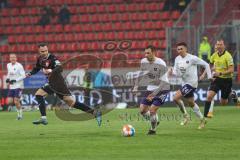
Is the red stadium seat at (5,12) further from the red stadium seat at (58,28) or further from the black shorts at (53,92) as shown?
the black shorts at (53,92)

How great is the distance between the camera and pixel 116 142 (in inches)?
557

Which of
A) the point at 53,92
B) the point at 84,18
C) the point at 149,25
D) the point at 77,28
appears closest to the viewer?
the point at 53,92

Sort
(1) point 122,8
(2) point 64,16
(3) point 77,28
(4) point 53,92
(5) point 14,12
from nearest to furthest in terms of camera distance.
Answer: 1. (4) point 53,92
2. (3) point 77,28
3. (2) point 64,16
4. (1) point 122,8
5. (5) point 14,12

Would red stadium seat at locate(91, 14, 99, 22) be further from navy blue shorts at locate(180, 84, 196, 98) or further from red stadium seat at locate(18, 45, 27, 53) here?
navy blue shorts at locate(180, 84, 196, 98)

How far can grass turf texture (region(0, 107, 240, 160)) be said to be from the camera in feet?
39.2

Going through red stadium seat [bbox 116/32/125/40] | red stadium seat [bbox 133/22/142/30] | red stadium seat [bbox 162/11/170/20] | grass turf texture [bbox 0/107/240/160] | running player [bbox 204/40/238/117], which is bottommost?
grass turf texture [bbox 0/107/240/160]

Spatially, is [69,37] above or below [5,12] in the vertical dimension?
below

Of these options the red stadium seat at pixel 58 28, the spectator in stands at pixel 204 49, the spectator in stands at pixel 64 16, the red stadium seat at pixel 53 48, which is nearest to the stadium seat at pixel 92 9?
the spectator in stands at pixel 64 16

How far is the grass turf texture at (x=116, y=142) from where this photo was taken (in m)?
11.9

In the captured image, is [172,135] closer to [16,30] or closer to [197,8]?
[197,8]

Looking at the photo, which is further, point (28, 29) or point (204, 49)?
point (28, 29)

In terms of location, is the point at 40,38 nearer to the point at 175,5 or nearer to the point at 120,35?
the point at 120,35

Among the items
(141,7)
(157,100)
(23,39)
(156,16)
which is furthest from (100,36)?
(157,100)

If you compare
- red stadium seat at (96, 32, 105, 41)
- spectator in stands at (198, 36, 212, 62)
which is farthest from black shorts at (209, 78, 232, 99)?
red stadium seat at (96, 32, 105, 41)
